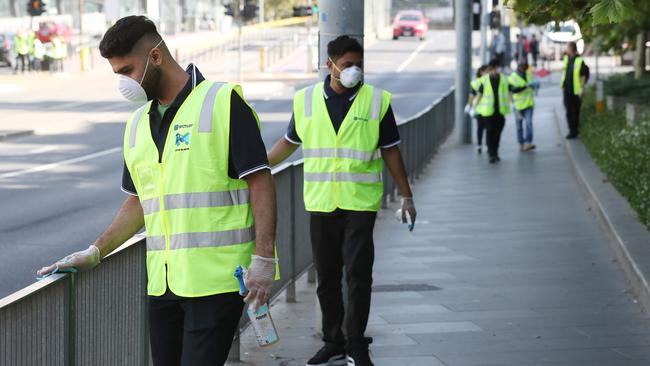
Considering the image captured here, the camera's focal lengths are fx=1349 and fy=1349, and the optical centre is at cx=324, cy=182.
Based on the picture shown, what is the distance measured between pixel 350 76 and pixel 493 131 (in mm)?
16242

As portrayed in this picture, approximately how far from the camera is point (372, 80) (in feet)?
193

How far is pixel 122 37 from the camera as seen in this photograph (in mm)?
4719

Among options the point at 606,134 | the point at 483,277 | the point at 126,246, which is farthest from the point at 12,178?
the point at 126,246

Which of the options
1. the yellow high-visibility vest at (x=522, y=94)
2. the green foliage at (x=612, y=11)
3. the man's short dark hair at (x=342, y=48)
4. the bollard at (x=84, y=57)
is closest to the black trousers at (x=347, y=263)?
the man's short dark hair at (x=342, y=48)

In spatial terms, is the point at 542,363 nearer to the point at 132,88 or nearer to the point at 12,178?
the point at 132,88

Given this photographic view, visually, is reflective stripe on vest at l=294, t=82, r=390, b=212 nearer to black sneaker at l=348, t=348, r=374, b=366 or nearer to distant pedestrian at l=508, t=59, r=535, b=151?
black sneaker at l=348, t=348, r=374, b=366

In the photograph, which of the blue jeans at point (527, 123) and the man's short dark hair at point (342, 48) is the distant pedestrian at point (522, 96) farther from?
the man's short dark hair at point (342, 48)

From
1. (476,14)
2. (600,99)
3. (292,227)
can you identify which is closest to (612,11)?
(292,227)

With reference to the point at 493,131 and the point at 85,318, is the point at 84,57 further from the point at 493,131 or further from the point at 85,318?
the point at 85,318

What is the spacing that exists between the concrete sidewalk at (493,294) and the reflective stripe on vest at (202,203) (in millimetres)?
3262

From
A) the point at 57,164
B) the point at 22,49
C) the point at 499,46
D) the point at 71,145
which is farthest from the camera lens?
the point at 499,46

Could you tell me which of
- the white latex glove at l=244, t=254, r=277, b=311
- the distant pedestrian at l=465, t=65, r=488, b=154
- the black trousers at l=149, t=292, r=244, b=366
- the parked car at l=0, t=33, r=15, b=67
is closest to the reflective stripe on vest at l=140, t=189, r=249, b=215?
the white latex glove at l=244, t=254, r=277, b=311

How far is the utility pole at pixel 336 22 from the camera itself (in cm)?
878

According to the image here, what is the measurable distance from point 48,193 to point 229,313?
14714mm
